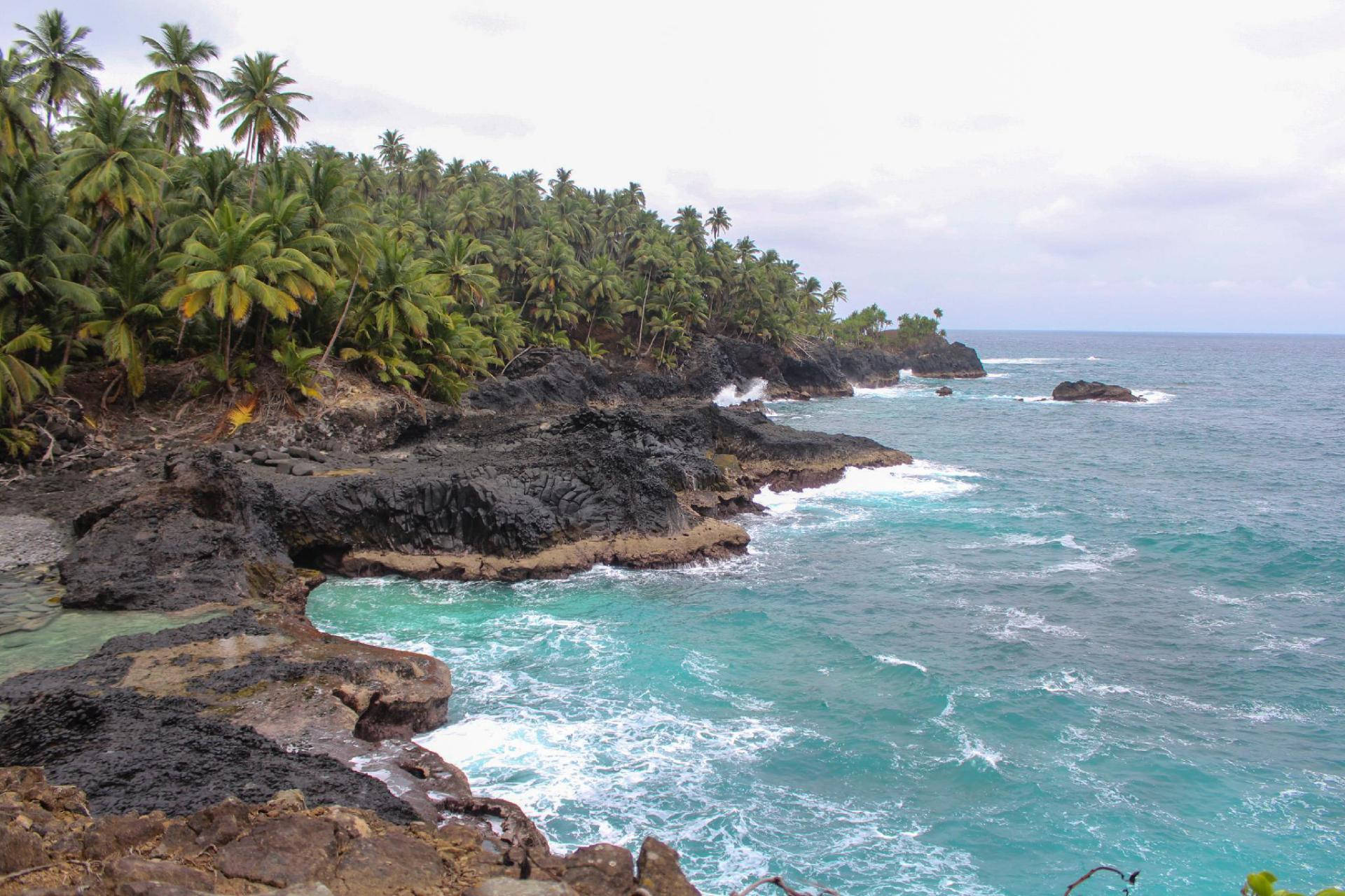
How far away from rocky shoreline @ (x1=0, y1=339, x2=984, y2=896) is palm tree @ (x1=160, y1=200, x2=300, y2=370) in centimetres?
508

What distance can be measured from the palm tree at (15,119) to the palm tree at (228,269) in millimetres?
5468

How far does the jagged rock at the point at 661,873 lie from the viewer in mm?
9477

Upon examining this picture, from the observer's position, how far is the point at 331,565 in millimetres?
24984

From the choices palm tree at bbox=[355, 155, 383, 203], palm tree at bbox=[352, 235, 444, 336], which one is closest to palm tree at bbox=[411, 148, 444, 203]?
palm tree at bbox=[355, 155, 383, 203]

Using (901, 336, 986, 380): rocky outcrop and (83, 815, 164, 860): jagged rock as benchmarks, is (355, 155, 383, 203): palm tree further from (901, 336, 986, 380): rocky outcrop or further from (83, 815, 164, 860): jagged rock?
(901, 336, 986, 380): rocky outcrop

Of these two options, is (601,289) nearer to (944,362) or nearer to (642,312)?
(642,312)

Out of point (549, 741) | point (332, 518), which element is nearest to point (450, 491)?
point (332, 518)

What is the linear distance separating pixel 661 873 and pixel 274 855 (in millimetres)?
4389

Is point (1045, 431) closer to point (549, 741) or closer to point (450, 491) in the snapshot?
point (450, 491)

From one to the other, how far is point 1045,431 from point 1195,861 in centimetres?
5133

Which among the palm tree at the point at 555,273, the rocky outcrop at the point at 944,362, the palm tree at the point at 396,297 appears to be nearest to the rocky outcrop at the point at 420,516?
the palm tree at the point at 396,297

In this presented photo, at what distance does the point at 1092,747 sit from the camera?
1681cm

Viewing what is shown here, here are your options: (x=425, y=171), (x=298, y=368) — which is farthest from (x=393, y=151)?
(x=298, y=368)

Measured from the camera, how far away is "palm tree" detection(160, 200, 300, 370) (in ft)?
99.5
